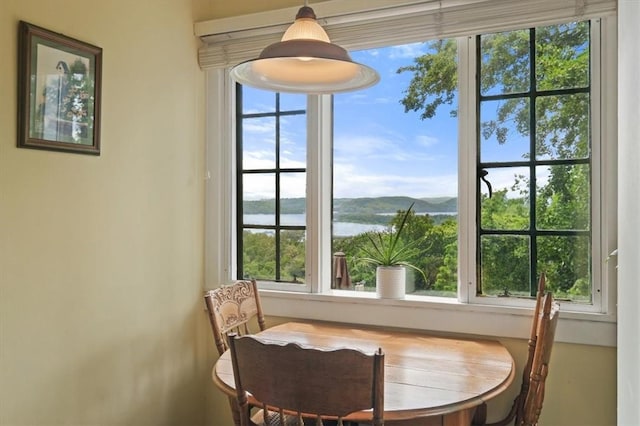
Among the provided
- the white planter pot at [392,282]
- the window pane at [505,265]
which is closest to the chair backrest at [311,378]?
the white planter pot at [392,282]

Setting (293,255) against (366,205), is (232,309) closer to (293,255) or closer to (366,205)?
(293,255)

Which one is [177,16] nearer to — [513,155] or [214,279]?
[214,279]

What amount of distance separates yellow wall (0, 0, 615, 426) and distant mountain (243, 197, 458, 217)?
12.9 inches

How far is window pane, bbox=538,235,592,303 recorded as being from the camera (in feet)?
6.38

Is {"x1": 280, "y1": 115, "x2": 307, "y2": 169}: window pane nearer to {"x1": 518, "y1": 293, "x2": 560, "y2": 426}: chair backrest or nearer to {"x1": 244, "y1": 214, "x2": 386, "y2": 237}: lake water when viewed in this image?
{"x1": 244, "y1": 214, "x2": 386, "y2": 237}: lake water

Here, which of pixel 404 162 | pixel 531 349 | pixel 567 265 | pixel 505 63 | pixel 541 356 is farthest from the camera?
pixel 404 162

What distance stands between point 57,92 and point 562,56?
2.00 m

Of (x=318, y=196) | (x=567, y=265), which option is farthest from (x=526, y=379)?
(x=318, y=196)

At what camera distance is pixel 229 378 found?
1.54 meters

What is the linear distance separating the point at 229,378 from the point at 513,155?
4.82 feet

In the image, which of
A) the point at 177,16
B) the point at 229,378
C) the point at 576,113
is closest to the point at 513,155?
the point at 576,113

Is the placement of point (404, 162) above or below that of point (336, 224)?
above

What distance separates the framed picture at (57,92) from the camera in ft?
5.34

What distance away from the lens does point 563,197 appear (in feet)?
6.50
